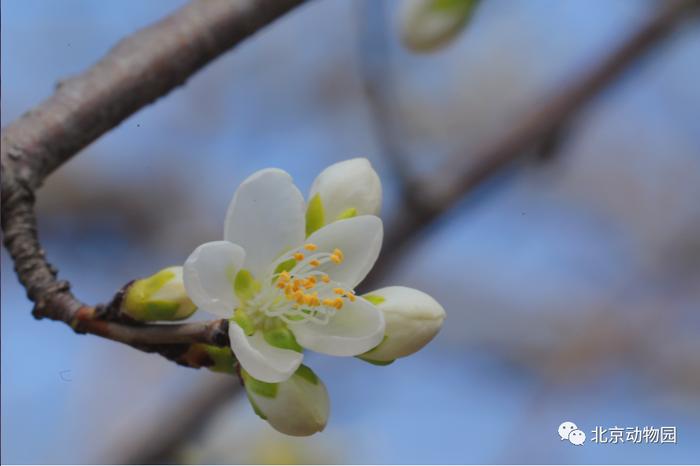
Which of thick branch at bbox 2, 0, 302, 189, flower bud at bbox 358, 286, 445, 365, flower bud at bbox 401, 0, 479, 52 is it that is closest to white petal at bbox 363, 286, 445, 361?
flower bud at bbox 358, 286, 445, 365

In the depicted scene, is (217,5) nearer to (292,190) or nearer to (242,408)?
(292,190)

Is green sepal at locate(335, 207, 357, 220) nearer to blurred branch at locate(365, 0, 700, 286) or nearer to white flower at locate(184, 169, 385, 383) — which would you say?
white flower at locate(184, 169, 385, 383)

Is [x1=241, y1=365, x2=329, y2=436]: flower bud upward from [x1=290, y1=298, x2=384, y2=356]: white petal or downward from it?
downward

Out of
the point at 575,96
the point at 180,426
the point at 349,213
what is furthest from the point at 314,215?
the point at 575,96

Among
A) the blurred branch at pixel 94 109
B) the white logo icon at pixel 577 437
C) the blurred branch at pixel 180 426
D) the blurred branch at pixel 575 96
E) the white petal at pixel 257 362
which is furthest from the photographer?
the blurred branch at pixel 575 96

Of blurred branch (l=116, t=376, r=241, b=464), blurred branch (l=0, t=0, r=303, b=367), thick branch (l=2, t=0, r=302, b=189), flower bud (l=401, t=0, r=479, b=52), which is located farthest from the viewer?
blurred branch (l=116, t=376, r=241, b=464)

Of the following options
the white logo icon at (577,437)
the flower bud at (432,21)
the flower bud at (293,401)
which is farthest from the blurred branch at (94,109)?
the white logo icon at (577,437)

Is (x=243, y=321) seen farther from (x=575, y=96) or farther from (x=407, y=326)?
(x=575, y=96)

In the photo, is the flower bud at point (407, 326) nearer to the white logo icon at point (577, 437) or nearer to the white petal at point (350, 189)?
the white petal at point (350, 189)

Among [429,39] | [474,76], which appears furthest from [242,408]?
[474,76]
